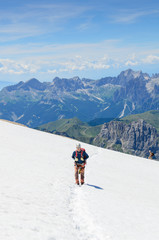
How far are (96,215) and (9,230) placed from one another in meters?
5.54

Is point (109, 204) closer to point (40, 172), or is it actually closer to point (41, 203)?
point (41, 203)

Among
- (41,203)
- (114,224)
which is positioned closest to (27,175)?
(41,203)

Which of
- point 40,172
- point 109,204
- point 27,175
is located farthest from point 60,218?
point 40,172

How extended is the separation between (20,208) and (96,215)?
4.31 metres

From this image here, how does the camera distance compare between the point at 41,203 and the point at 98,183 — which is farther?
the point at 98,183

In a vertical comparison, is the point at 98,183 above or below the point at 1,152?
below

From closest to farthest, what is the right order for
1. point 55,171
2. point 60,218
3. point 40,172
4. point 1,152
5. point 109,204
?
1. point 60,218
2. point 109,204
3. point 40,172
4. point 55,171
5. point 1,152

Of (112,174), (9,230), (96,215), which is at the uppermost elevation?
(9,230)

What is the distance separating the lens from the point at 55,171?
23234mm

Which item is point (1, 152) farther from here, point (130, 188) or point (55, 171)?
point (130, 188)

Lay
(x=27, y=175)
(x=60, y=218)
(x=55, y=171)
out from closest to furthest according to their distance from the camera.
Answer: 1. (x=60, y=218)
2. (x=27, y=175)
3. (x=55, y=171)

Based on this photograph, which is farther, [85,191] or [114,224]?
[85,191]

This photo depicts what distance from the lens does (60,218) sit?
39.0ft

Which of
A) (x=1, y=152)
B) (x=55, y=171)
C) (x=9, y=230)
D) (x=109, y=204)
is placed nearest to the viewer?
(x=9, y=230)
